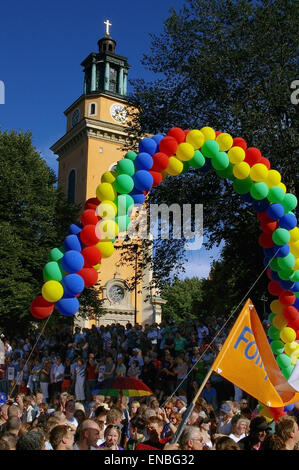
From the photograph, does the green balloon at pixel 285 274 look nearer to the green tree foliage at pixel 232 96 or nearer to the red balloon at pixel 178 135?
the red balloon at pixel 178 135

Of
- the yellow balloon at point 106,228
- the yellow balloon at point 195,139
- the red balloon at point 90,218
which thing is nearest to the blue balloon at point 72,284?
the yellow balloon at point 106,228

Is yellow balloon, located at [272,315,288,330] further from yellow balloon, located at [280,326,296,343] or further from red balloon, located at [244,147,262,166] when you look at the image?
red balloon, located at [244,147,262,166]

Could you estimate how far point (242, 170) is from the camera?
29.0 ft

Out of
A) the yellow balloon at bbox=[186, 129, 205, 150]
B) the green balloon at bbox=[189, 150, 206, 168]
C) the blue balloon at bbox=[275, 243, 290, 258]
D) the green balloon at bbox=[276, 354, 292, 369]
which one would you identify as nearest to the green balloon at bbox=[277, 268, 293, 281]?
the blue balloon at bbox=[275, 243, 290, 258]

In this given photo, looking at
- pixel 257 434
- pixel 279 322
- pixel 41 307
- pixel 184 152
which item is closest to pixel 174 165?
pixel 184 152

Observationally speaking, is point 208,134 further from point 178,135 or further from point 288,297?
point 288,297

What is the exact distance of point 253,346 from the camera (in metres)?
7.39

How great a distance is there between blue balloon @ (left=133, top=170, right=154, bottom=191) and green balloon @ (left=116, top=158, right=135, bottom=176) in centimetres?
10

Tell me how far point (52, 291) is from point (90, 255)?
0.79 m

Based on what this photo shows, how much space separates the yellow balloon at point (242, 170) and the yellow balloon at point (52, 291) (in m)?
3.48

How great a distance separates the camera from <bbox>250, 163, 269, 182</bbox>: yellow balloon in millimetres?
8819

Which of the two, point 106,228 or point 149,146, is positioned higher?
point 149,146
